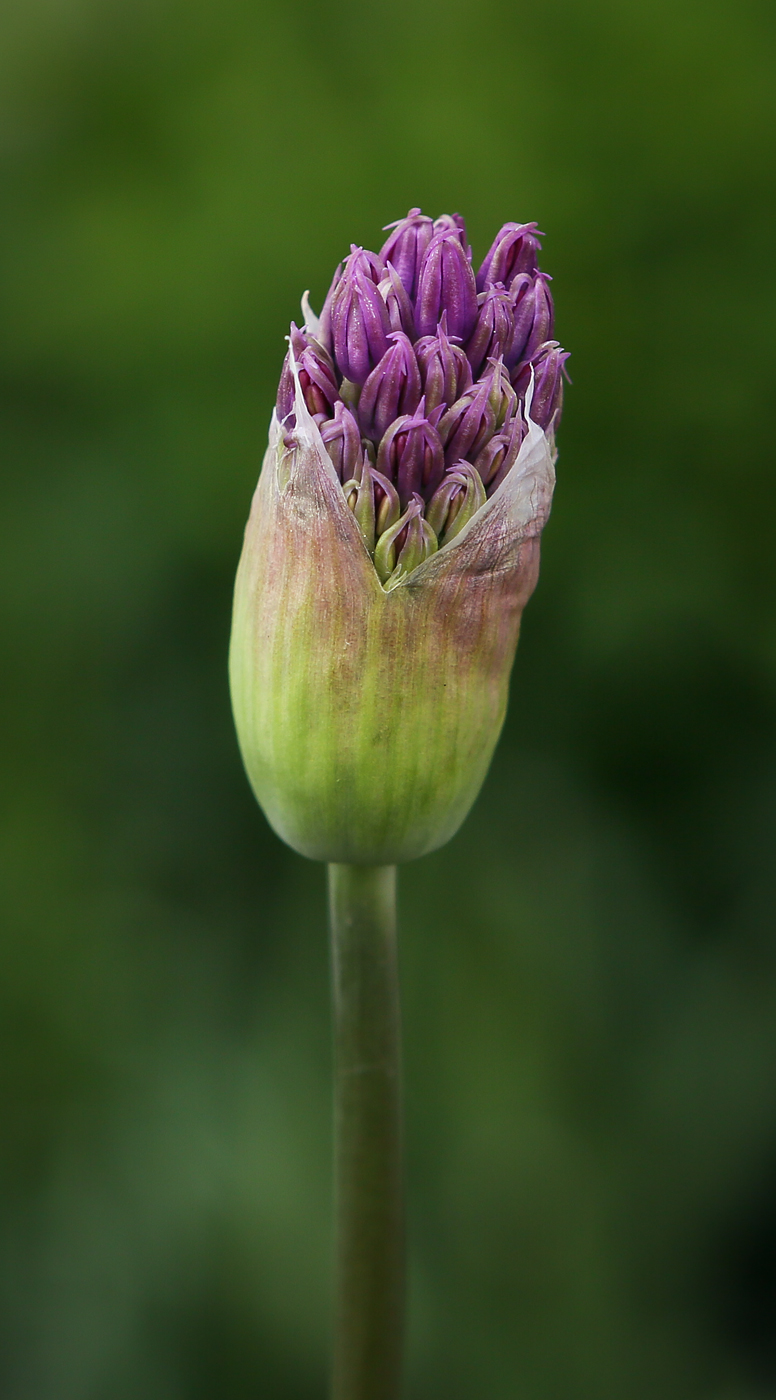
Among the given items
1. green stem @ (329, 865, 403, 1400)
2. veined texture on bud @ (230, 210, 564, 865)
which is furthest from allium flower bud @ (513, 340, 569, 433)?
green stem @ (329, 865, 403, 1400)

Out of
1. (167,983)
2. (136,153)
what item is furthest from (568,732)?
(136,153)

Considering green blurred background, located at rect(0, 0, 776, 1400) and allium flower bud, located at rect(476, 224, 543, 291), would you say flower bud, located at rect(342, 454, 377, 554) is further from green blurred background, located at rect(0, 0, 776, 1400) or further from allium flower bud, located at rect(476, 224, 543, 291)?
A: green blurred background, located at rect(0, 0, 776, 1400)

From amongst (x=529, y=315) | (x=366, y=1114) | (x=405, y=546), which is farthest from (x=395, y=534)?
(x=366, y=1114)

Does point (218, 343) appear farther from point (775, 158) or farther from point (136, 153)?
point (775, 158)

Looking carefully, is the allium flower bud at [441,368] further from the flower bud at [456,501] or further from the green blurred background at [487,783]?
the green blurred background at [487,783]

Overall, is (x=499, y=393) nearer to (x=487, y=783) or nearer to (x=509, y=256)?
(x=509, y=256)

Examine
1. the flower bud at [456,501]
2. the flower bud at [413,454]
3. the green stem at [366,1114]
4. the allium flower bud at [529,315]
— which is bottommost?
the green stem at [366,1114]

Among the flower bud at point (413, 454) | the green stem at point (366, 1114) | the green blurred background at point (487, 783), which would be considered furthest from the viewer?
the green blurred background at point (487, 783)

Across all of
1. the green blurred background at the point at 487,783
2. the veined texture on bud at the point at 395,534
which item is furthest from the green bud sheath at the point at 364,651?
the green blurred background at the point at 487,783
